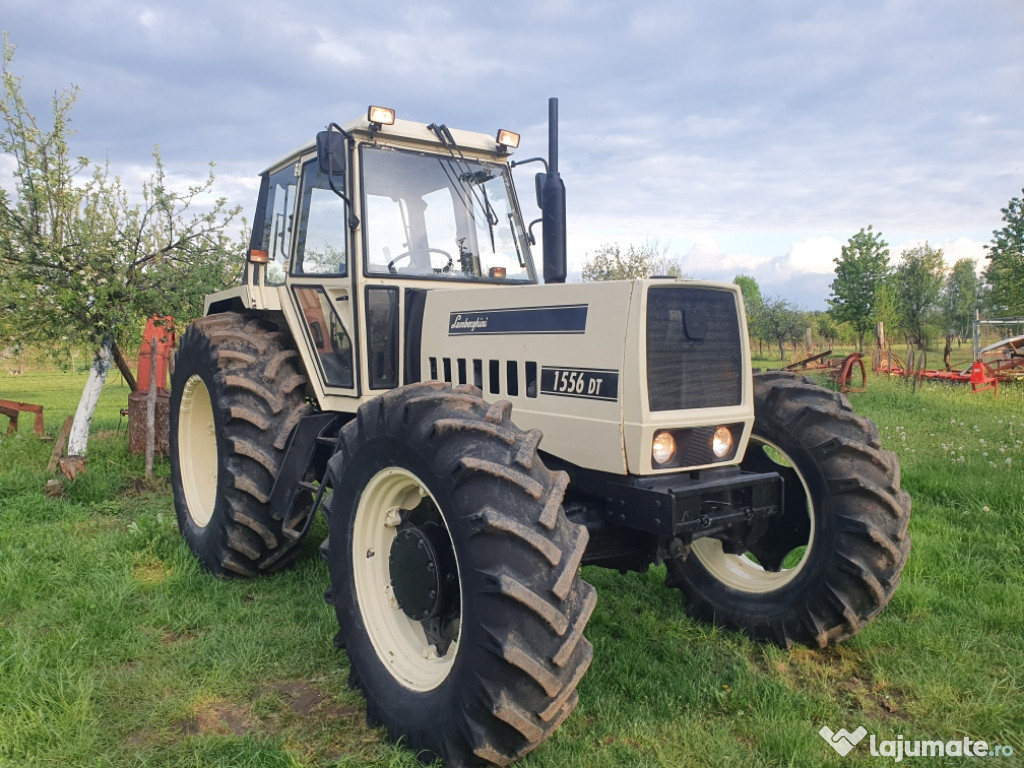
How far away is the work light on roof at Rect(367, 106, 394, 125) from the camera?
13.4 feet

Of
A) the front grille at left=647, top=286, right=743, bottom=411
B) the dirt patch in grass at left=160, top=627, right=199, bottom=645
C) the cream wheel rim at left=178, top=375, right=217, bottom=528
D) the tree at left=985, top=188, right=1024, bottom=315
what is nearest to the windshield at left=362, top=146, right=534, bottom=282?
the front grille at left=647, top=286, right=743, bottom=411

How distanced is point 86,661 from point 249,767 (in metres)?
1.33

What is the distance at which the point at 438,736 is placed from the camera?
A: 2713 millimetres

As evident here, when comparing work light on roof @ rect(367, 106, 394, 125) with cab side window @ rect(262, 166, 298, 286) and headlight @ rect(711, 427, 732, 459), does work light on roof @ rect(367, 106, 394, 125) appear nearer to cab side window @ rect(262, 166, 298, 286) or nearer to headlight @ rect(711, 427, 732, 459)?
cab side window @ rect(262, 166, 298, 286)

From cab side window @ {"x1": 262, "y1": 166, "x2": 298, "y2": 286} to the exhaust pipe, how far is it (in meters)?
1.83

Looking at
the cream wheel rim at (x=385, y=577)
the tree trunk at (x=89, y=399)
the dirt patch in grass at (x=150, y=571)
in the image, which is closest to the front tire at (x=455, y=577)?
the cream wheel rim at (x=385, y=577)

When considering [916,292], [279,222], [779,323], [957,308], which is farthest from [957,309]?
[279,222]

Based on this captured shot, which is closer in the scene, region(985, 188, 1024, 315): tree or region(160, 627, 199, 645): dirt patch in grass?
region(160, 627, 199, 645): dirt patch in grass

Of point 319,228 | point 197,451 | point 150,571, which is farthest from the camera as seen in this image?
point 197,451

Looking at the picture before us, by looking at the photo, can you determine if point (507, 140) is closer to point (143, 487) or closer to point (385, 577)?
point (385, 577)

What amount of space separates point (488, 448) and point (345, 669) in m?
1.61

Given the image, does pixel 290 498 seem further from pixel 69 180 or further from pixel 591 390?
pixel 69 180

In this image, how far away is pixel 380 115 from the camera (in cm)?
411

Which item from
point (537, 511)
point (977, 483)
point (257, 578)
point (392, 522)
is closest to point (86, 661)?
point (257, 578)
